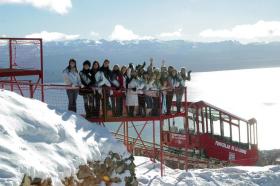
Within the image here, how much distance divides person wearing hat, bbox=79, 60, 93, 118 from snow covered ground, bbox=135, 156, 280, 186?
3.00 meters

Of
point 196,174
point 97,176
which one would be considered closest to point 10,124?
point 97,176

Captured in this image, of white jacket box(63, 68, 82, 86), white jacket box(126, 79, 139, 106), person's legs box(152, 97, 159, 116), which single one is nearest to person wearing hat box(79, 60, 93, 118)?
white jacket box(63, 68, 82, 86)

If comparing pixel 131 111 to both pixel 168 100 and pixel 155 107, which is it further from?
pixel 168 100

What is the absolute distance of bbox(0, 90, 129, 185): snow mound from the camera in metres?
9.72

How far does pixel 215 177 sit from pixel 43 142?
24.7 ft

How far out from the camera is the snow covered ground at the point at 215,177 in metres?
15.8

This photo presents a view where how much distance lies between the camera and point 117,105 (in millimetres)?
16000

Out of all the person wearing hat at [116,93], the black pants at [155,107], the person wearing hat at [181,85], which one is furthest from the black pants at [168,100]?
the person wearing hat at [116,93]

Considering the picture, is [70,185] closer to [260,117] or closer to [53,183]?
[53,183]

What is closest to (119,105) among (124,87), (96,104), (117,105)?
(117,105)

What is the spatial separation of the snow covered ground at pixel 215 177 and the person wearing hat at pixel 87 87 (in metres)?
3.00

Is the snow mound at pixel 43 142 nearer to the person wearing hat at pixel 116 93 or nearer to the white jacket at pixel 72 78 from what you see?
the white jacket at pixel 72 78

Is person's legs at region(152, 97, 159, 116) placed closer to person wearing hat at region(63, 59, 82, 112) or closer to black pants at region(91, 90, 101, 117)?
black pants at region(91, 90, 101, 117)

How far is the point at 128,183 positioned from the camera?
12914mm
